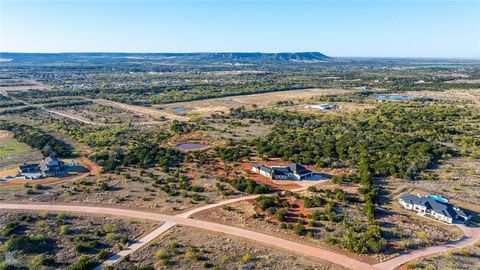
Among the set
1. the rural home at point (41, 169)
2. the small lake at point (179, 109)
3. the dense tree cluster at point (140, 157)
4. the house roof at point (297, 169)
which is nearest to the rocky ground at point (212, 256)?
the house roof at point (297, 169)

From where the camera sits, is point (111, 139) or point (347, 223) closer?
point (347, 223)

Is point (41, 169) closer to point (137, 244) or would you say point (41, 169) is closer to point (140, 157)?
point (140, 157)

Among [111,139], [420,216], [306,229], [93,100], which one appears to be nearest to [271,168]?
[306,229]

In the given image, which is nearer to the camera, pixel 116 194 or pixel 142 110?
pixel 116 194

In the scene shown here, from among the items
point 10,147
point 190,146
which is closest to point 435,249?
point 190,146

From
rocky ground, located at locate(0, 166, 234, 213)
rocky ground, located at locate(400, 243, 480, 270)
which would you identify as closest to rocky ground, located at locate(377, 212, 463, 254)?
rocky ground, located at locate(400, 243, 480, 270)

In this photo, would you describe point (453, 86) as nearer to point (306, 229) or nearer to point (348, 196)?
point (348, 196)
